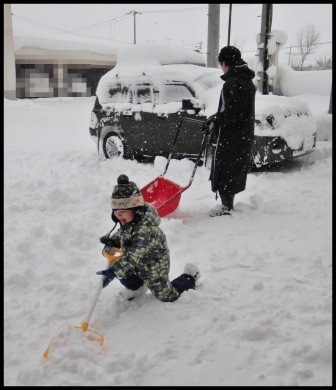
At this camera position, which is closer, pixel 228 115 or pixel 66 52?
pixel 228 115

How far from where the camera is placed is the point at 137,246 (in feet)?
9.27

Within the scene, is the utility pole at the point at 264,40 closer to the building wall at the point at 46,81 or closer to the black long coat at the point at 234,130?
the black long coat at the point at 234,130

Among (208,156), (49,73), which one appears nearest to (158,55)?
(208,156)

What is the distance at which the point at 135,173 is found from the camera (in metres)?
7.02

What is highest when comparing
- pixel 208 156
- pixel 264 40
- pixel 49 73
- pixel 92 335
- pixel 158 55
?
pixel 49 73

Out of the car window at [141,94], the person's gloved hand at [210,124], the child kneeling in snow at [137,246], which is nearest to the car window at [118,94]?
the car window at [141,94]

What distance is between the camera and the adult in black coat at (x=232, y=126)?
4.63m

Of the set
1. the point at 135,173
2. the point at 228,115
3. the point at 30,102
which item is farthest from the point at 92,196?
the point at 30,102

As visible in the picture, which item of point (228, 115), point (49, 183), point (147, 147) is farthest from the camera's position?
point (147, 147)

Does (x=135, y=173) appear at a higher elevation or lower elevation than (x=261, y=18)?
lower

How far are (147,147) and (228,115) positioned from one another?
10.8 feet

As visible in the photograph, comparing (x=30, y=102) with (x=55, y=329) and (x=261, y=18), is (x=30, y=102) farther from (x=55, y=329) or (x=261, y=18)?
(x=55, y=329)

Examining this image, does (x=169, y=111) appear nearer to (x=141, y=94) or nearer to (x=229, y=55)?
(x=141, y=94)

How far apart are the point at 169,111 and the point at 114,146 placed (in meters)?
1.38
